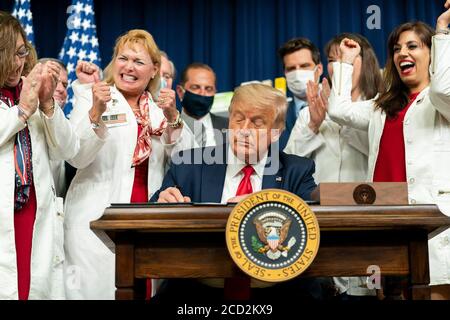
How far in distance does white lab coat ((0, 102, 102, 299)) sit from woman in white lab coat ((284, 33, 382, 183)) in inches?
37.7

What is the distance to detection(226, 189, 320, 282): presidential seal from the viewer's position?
1615mm

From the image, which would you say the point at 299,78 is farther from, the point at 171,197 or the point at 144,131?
the point at 171,197

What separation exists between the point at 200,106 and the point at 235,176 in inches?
59.0

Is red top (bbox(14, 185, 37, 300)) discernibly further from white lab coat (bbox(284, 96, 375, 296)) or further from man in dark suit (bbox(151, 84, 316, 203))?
white lab coat (bbox(284, 96, 375, 296))

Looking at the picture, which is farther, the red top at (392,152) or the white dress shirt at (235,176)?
the red top at (392,152)

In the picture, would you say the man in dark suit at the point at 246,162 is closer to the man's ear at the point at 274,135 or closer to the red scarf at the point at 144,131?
the man's ear at the point at 274,135

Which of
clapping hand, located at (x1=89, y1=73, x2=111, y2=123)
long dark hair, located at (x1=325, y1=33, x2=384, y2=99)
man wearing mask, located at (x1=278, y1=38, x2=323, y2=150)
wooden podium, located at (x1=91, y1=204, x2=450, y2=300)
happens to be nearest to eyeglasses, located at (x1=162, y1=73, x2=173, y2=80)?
man wearing mask, located at (x1=278, y1=38, x2=323, y2=150)

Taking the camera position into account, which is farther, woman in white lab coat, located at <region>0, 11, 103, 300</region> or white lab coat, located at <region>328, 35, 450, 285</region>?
white lab coat, located at <region>328, 35, 450, 285</region>

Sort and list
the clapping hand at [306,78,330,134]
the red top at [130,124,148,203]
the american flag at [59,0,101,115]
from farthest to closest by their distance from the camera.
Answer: the american flag at [59,0,101,115] → the clapping hand at [306,78,330,134] → the red top at [130,124,148,203]

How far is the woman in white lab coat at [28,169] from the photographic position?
2291mm

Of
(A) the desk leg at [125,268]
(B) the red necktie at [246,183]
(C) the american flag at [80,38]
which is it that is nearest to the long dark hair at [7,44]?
(B) the red necktie at [246,183]

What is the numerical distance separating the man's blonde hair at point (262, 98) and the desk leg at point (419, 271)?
2.60 ft
